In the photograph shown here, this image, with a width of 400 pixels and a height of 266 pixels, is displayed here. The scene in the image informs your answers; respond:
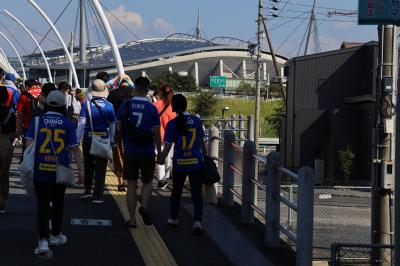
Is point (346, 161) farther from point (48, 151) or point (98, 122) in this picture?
point (48, 151)

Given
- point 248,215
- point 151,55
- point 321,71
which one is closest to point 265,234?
point 248,215

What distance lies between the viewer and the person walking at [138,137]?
8.88 meters

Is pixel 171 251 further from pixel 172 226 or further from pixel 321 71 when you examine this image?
pixel 321 71

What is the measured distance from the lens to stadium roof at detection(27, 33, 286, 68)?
156000 millimetres

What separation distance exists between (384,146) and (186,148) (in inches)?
235

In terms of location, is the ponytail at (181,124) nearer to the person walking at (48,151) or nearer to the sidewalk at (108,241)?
the sidewalk at (108,241)

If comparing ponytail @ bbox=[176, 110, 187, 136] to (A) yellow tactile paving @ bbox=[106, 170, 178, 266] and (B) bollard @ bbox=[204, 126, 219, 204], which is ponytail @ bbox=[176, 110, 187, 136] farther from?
(B) bollard @ bbox=[204, 126, 219, 204]

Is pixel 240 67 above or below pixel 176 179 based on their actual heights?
above

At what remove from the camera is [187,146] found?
8.98 meters

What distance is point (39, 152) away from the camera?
7406 millimetres

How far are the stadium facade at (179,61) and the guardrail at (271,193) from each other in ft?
459

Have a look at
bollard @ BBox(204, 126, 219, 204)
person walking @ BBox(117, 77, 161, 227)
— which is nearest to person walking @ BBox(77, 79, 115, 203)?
person walking @ BBox(117, 77, 161, 227)

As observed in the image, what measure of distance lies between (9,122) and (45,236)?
240 cm

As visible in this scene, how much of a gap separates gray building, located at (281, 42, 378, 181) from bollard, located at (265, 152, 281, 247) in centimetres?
2687
